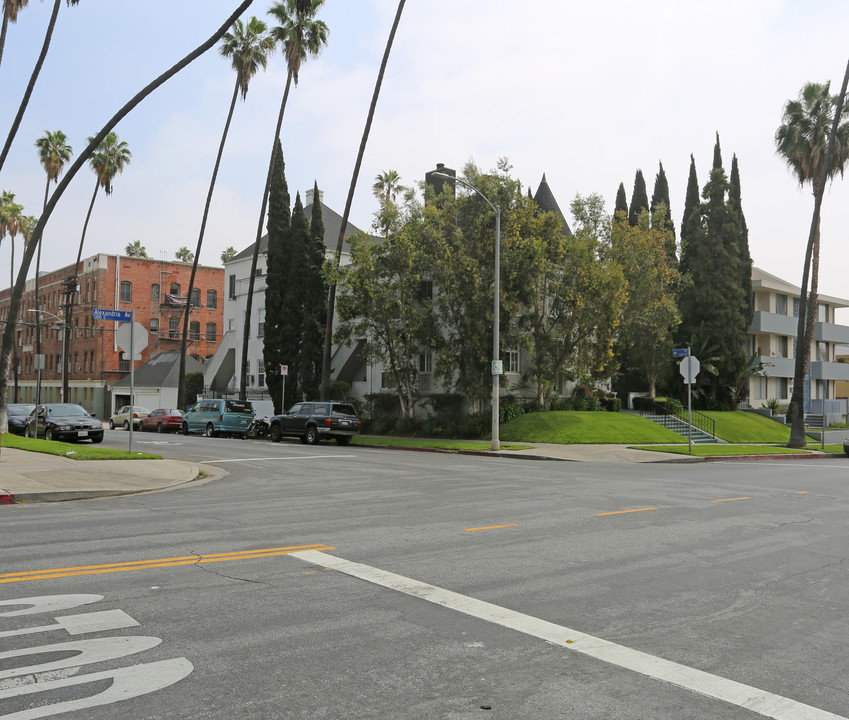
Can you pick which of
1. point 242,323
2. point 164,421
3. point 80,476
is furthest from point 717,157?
point 80,476

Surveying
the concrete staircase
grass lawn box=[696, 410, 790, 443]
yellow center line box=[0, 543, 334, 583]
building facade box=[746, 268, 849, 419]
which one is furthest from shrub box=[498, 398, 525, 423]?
yellow center line box=[0, 543, 334, 583]

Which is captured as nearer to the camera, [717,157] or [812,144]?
[812,144]

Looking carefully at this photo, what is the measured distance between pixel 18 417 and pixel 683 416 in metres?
33.1

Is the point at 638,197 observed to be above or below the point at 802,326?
above

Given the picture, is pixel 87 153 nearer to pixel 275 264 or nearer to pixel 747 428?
pixel 275 264

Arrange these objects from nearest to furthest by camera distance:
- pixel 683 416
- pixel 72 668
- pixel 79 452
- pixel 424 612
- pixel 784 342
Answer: pixel 72 668 → pixel 424 612 → pixel 79 452 → pixel 683 416 → pixel 784 342

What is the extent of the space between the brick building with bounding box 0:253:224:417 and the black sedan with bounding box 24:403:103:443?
128 ft

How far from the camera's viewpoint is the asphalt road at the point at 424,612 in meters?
4.12

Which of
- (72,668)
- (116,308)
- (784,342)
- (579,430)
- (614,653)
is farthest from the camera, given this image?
(116,308)

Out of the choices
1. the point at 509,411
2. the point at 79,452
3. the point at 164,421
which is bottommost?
the point at 164,421

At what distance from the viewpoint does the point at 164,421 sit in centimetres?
4250

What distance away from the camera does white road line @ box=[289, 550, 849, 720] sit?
161 inches

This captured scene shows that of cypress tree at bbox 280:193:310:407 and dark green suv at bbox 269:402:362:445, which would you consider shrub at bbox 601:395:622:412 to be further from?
cypress tree at bbox 280:193:310:407

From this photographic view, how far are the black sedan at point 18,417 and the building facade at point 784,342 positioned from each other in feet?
139
